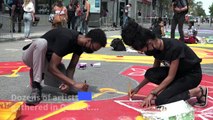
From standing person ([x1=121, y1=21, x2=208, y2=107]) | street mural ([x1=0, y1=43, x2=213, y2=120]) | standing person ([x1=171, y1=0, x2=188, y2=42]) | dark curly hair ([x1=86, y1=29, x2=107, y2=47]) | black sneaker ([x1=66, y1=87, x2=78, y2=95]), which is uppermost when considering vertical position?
standing person ([x1=171, y1=0, x2=188, y2=42])

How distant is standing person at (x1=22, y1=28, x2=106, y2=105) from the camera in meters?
4.82

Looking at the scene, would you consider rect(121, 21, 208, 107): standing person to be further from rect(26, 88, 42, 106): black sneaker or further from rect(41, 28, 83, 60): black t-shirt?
rect(26, 88, 42, 106): black sneaker

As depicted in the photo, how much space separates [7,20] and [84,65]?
9.49 m

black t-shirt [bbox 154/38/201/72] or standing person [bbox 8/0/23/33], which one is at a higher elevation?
standing person [bbox 8/0/23/33]

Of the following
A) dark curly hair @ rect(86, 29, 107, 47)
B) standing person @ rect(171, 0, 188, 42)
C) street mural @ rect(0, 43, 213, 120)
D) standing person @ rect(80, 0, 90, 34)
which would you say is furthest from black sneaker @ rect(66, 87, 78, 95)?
standing person @ rect(80, 0, 90, 34)

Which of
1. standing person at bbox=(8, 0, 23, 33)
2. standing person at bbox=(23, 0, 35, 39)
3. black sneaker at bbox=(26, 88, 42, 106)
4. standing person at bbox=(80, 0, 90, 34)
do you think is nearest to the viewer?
black sneaker at bbox=(26, 88, 42, 106)

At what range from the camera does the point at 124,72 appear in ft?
25.4

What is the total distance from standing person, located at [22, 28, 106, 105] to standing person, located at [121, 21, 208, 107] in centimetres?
49

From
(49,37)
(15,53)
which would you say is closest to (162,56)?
(49,37)

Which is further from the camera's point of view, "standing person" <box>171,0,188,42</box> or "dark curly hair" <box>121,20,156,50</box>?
"standing person" <box>171,0,188,42</box>

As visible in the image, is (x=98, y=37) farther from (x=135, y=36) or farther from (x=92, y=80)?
(x=92, y=80)

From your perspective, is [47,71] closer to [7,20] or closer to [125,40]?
[125,40]

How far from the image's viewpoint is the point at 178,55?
15.3 ft

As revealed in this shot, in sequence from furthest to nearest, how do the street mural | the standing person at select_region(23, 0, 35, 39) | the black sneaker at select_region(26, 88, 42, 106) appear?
1. the standing person at select_region(23, 0, 35, 39)
2. the black sneaker at select_region(26, 88, 42, 106)
3. the street mural
